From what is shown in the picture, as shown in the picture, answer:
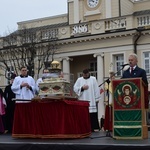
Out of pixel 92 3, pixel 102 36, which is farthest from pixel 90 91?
pixel 92 3

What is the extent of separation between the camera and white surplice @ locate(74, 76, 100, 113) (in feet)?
34.4

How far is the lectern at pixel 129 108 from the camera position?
25.0ft

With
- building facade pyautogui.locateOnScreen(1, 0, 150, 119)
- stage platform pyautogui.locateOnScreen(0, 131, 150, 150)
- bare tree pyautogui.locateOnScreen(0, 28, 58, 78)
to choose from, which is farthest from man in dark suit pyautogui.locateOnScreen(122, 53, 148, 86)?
bare tree pyautogui.locateOnScreen(0, 28, 58, 78)

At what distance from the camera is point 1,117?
10391mm

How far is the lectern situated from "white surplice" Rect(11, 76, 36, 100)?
3.00m

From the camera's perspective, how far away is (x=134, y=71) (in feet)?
26.3

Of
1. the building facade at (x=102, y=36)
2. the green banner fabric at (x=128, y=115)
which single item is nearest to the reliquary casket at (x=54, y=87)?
the green banner fabric at (x=128, y=115)

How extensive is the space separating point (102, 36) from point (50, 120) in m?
22.4

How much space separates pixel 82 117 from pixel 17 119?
1.45 meters

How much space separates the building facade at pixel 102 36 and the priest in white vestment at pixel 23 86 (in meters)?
17.7

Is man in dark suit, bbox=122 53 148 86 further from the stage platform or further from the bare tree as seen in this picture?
the bare tree

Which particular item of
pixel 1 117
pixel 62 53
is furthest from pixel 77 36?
pixel 1 117

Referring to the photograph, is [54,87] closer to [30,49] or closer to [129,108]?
[129,108]

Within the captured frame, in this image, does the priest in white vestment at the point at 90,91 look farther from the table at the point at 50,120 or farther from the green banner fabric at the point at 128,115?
the green banner fabric at the point at 128,115
